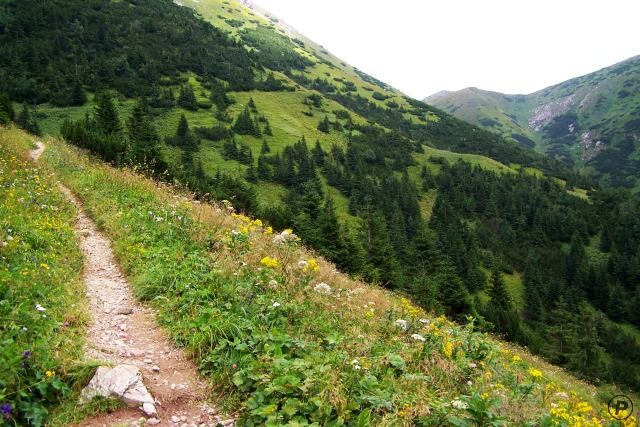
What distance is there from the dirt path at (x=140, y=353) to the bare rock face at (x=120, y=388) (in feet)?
0.35

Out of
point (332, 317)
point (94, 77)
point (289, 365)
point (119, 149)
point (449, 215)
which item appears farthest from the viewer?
point (449, 215)

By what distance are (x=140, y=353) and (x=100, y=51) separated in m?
100

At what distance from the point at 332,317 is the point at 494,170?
12573 centimetres

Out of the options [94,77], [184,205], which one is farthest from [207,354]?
[94,77]

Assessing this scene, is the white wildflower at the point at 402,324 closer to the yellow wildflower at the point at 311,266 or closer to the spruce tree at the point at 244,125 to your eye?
the yellow wildflower at the point at 311,266

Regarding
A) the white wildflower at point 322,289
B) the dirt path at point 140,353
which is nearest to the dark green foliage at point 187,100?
the dirt path at point 140,353

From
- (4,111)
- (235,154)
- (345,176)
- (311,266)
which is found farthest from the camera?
(345,176)

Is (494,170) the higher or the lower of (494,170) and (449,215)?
the higher

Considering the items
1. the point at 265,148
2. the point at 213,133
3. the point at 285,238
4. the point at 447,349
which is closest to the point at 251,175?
the point at 265,148

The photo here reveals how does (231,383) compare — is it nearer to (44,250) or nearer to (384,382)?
(384,382)

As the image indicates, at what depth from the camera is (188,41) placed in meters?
107

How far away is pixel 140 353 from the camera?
5.37 m

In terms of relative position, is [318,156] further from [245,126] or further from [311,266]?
[311,266]

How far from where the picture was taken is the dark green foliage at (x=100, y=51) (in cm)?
7112
